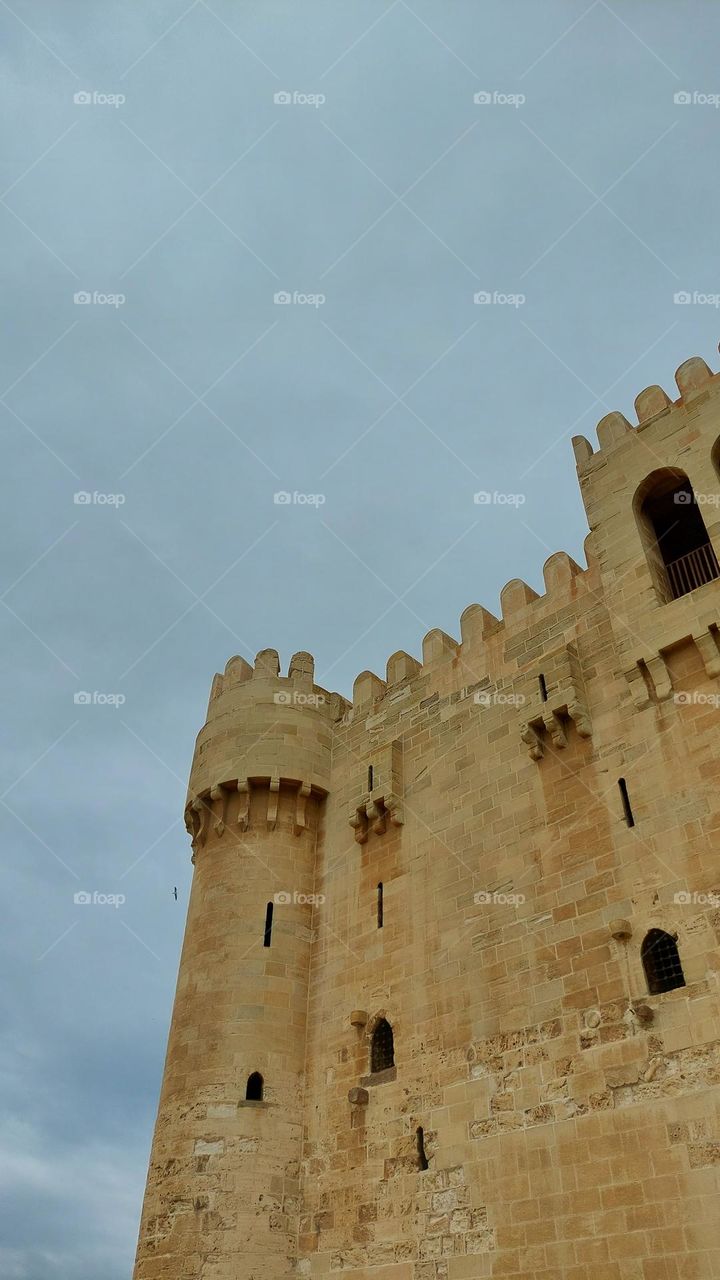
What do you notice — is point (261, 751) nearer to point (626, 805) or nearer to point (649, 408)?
point (626, 805)

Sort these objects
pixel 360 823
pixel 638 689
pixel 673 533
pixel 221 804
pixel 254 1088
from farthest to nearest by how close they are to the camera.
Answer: pixel 221 804 → pixel 360 823 → pixel 673 533 → pixel 254 1088 → pixel 638 689

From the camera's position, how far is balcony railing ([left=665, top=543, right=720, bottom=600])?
13062 mm

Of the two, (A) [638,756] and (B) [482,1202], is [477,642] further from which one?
(B) [482,1202]

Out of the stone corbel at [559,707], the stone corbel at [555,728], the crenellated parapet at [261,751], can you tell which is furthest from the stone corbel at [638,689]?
the crenellated parapet at [261,751]

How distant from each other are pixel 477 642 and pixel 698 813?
566 cm

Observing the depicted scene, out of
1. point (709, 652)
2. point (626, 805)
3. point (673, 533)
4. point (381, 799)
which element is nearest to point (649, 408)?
point (673, 533)

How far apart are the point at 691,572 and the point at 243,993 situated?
956 cm

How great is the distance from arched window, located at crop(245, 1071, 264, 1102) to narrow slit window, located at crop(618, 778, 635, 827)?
7134 millimetres

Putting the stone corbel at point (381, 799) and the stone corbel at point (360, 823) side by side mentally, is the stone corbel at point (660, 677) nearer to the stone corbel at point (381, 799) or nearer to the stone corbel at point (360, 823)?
the stone corbel at point (381, 799)

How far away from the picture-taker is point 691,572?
516 inches

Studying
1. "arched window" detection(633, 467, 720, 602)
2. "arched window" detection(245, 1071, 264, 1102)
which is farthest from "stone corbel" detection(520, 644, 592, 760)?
"arched window" detection(245, 1071, 264, 1102)

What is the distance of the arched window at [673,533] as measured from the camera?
42.9 ft

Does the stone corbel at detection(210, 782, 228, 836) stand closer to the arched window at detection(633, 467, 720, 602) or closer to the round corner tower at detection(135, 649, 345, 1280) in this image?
the round corner tower at detection(135, 649, 345, 1280)

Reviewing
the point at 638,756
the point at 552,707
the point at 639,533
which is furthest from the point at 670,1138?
the point at 639,533
